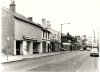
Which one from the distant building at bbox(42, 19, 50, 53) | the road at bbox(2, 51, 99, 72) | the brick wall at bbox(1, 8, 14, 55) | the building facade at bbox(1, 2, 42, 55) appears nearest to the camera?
the road at bbox(2, 51, 99, 72)

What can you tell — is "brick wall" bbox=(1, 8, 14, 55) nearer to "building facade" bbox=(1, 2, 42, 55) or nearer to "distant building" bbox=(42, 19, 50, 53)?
"building facade" bbox=(1, 2, 42, 55)

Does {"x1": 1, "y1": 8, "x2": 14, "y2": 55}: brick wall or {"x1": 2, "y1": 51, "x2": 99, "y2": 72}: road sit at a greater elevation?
{"x1": 1, "y1": 8, "x2": 14, "y2": 55}: brick wall

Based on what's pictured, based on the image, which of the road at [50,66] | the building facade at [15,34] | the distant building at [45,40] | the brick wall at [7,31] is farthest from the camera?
the distant building at [45,40]

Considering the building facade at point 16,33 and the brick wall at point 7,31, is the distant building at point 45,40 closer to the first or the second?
the building facade at point 16,33

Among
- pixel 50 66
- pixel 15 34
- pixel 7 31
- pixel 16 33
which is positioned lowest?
pixel 50 66

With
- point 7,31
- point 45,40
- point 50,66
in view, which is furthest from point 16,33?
point 50,66

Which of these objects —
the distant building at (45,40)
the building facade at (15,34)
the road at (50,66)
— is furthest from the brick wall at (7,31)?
the distant building at (45,40)

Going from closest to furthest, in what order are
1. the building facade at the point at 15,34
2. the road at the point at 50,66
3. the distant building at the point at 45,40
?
1. the road at the point at 50,66
2. the building facade at the point at 15,34
3. the distant building at the point at 45,40

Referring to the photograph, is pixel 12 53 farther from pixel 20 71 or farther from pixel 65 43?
pixel 65 43

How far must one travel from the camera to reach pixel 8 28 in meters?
38.2

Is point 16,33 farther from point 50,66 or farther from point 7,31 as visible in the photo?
point 50,66

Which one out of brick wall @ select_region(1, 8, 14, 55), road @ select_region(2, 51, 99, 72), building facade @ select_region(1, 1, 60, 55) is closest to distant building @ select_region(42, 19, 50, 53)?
building facade @ select_region(1, 1, 60, 55)

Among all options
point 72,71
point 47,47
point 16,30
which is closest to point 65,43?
point 47,47

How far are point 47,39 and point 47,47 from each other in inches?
96.8
